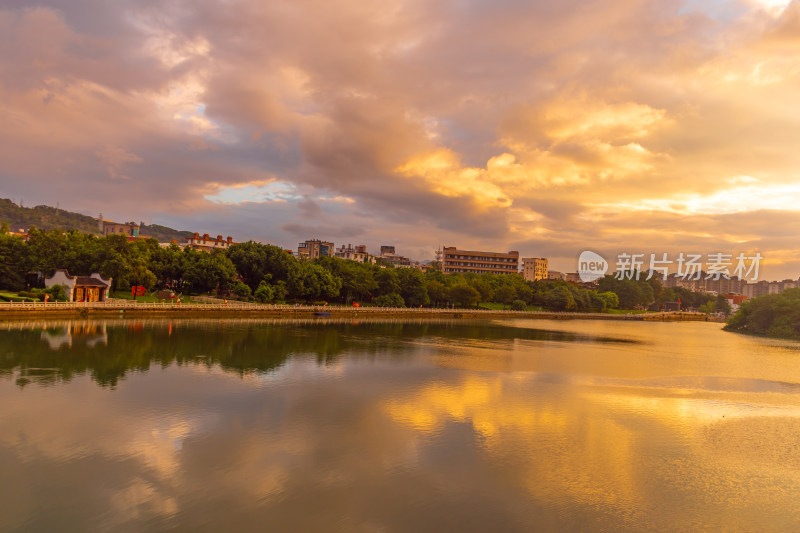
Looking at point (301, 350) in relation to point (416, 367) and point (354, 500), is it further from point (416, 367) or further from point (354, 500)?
point (354, 500)

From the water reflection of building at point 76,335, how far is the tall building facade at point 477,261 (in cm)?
12962

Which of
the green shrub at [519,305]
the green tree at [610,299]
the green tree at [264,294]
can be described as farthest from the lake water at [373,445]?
the green tree at [610,299]

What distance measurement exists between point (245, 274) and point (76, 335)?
3729cm

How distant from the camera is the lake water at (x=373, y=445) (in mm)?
12180

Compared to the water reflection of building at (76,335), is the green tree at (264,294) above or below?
above

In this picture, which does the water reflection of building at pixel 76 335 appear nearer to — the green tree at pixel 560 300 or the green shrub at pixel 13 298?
the green shrub at pixel 13 298

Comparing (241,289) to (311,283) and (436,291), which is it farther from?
(436,291)

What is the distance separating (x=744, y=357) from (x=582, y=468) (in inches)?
1653

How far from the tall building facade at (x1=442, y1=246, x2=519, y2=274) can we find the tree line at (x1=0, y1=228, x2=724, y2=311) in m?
50.3

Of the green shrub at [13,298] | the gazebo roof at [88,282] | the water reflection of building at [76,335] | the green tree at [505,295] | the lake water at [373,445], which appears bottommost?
the water reflection of building at [76,335]

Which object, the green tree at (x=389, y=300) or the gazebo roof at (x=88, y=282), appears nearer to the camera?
the gazebo roof at (x=88, y=282)

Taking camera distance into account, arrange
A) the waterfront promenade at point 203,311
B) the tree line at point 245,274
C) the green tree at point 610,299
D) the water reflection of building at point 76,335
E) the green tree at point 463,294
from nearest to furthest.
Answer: the water reflection of building at point 76,335, the waterfront promenade at point 203,311, the tree line at point 245,274, the green tree at point 463,294, the green tree at point 610,299

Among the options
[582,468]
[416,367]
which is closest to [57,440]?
[582,468]

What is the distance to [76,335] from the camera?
36.7 m
